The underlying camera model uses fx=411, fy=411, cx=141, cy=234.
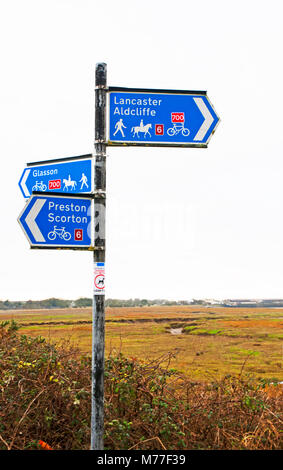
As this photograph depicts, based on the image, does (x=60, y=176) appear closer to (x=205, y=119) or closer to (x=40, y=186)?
(x=40, y=186)

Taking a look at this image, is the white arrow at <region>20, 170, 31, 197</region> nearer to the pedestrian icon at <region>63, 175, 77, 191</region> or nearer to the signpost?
the pedestrian icon at <region>63, 175, 77, 191</region>

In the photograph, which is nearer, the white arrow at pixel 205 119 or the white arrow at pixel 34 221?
the white arrow at pixel 34 221

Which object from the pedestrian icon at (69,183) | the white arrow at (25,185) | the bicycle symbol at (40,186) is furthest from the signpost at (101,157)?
the white arrow at (25,185)

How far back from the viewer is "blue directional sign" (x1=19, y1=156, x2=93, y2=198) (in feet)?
13.2

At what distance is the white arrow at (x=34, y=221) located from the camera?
3.50 m

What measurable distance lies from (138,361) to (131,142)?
11.6 ft

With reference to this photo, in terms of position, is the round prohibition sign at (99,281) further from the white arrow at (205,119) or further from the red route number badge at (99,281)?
the white arrow at (205,119)

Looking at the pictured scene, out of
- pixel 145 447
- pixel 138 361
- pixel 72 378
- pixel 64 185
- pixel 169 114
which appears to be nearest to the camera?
pixel 169 114

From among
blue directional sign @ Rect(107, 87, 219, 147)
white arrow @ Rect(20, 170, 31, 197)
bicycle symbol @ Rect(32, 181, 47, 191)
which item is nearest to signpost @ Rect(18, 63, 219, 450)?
blue directional sign @ Rect(107, 87, 219, 147)

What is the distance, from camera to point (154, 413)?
15.7ft

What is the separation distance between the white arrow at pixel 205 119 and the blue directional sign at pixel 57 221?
1.17 m

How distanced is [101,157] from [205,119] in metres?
1.02

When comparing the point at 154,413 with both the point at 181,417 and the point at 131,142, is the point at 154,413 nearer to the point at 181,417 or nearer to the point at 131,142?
the point at 181,417
